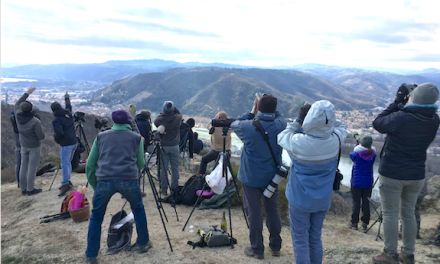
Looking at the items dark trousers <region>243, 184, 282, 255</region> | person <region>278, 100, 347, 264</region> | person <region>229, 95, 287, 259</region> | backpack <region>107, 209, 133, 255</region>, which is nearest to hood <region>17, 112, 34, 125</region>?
backpack <region>107, 209, 133, 255</region>

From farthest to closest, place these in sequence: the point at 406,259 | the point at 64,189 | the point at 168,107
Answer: the point at 64,189, the point at 168,107, the point at 406,259

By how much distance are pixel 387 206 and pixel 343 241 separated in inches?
63.5

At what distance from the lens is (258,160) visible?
332 centimetres

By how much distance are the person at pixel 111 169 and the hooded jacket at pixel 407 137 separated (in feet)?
9.92

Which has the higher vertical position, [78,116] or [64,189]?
[78,116]

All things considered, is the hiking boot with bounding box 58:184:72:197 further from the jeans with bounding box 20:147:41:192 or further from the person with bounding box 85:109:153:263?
the person with bounding box 85:109:153:263

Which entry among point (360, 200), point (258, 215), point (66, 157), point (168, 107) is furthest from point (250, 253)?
point (66, 157)

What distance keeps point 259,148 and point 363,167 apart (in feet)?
8.22

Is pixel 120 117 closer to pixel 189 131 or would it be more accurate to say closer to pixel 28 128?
pixel 28 128

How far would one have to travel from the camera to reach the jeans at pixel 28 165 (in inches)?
242

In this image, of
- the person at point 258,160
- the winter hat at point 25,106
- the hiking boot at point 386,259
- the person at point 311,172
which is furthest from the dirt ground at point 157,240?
the winter hat at point 25,106

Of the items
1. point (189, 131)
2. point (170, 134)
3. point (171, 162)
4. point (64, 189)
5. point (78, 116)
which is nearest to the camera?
point (170, 134)

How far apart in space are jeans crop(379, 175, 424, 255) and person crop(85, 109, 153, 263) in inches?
121

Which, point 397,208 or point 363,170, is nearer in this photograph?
point 397,208
